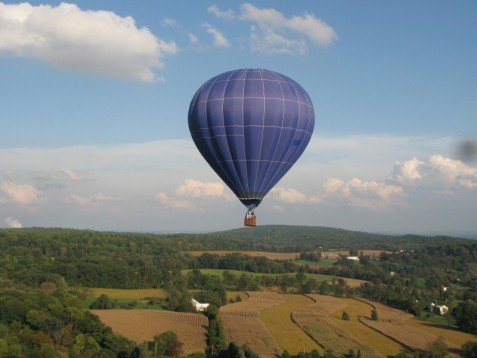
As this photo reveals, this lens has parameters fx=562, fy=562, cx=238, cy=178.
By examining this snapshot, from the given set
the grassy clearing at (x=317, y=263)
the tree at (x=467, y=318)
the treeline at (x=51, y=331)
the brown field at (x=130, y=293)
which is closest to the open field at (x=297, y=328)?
the tree at (x=467, y=318)

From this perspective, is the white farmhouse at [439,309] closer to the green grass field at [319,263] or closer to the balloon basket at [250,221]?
the balloon basket at [250,221]

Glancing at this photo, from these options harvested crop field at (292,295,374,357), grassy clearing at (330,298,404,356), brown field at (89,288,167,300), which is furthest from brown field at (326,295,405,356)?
brown field at (89,288,167,300)

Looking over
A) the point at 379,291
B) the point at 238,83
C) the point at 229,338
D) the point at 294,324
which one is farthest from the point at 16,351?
the point at 379,291

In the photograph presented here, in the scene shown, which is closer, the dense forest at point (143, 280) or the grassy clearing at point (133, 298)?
the dense forest at point (143, 280)

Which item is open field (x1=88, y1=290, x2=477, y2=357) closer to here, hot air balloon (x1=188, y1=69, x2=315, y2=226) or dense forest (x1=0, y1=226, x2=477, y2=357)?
dense forest (x1=0, y1=226, x2=477, y2=357)

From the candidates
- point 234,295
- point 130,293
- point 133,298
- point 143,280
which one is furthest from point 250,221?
point 143,280

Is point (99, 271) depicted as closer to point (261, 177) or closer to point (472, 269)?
point (261, 177)
